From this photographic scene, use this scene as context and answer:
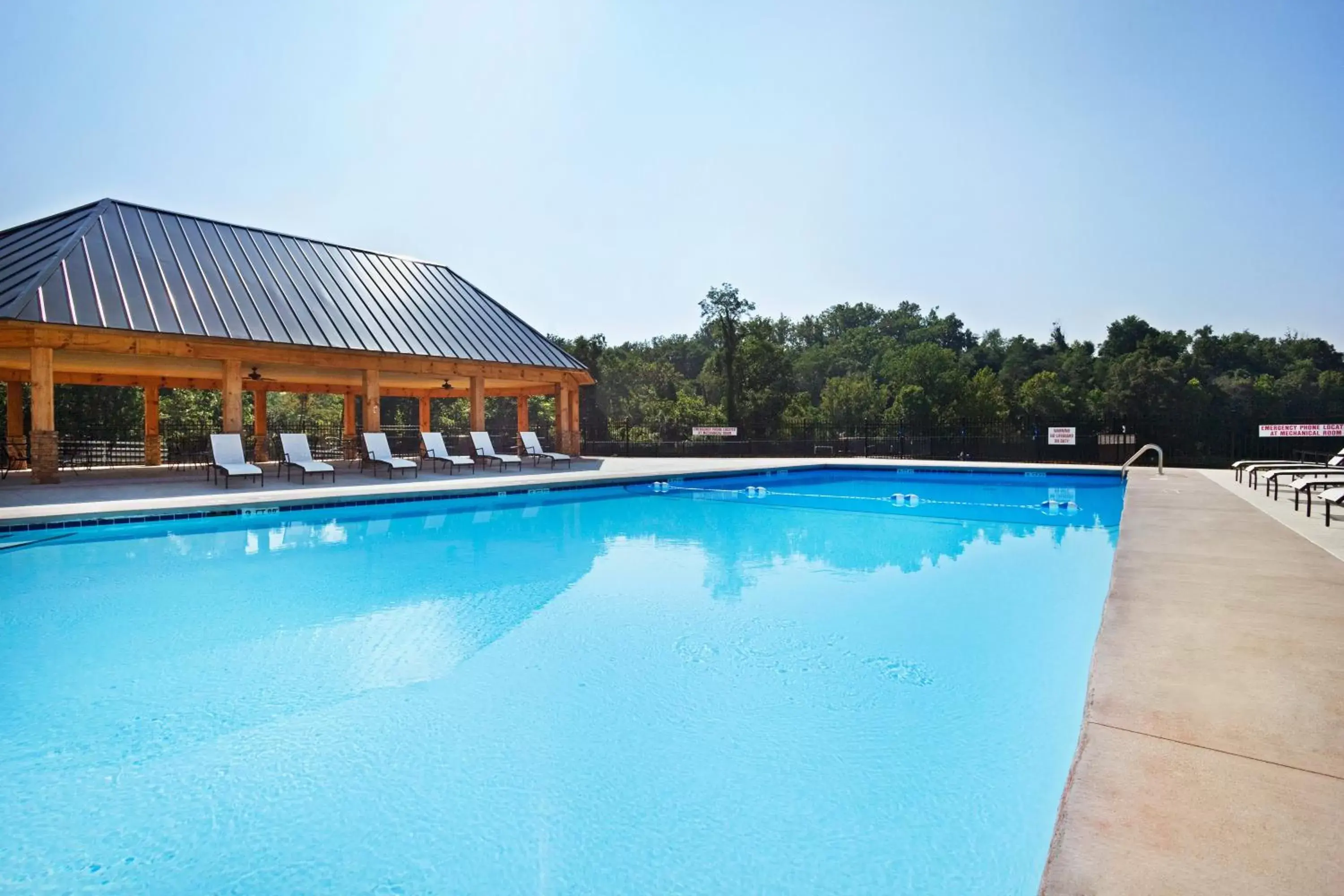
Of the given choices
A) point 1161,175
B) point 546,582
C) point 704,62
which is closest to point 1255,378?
point 1161,175

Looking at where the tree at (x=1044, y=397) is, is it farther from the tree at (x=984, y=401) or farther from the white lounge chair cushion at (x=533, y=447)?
the white lounge chair cushion at (x=533, y=447)

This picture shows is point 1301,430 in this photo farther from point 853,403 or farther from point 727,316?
point 727,316

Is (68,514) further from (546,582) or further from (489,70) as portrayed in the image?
(489,70)

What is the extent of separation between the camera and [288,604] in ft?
19.2

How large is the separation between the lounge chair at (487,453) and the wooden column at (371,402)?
213 cm

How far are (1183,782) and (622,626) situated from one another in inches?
141

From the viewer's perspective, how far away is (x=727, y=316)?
36719 mm

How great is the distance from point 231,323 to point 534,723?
1322 centimetres

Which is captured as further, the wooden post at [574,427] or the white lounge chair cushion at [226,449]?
the wooden post at [574,427]

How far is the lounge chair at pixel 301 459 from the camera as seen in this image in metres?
13.0

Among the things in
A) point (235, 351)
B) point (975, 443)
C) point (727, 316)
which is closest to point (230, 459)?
point (235, 351)

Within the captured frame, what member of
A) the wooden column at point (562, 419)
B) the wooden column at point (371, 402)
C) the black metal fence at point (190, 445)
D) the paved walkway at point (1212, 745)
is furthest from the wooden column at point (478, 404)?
the paved walkway at point (1212, 745)

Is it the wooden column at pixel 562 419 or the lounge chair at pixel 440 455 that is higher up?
the wooden column at pixel 562 419

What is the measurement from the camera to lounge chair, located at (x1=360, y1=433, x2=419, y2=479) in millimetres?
14414
